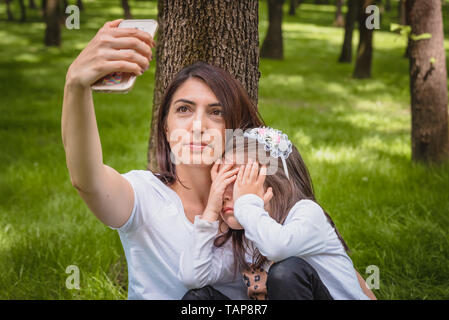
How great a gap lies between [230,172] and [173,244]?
388mm

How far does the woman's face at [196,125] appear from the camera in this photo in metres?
2.00

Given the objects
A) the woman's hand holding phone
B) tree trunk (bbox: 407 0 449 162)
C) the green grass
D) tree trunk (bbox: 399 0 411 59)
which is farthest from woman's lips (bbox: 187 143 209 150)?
tree trunk (bbox: 399 0 411 59)

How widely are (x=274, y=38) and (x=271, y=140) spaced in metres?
14.0

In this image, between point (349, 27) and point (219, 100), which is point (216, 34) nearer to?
point (219, 100)

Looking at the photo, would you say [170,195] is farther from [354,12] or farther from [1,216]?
[354,12]

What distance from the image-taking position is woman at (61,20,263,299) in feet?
5.90

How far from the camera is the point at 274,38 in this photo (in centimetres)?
1545

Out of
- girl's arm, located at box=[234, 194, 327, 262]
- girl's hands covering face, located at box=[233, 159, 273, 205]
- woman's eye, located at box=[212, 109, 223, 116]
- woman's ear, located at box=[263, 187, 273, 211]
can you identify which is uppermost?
woman's eye, located at box=[212, 109, 223, 116]

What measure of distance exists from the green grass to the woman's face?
139cm

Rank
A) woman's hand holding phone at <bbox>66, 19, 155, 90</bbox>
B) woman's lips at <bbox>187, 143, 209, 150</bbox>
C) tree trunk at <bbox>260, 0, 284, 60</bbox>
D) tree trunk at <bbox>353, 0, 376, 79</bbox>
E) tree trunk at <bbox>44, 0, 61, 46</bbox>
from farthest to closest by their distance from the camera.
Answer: tree trunk at <bbox>260, 0, 284, 60</bbox>, tree trunk at <bbox>44, 0, 61, 46</bbox>, tree trunk at <bbox>353, 0, 376, 79</bbox>, woman's lips at <bbox>187, 143, 209, 150</bbox>, woman's hand holding phone at <bbox>66, 19, 155, 90</bbox>

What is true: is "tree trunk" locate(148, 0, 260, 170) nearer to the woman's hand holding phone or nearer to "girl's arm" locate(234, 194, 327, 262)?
"girl's arm" locate(234, 194, 327, 262)

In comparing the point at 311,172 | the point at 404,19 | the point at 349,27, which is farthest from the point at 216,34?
the point at 349,27

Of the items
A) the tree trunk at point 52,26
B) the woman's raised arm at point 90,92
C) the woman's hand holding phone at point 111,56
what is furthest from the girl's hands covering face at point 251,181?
Result: the tree trunk at point 52,26

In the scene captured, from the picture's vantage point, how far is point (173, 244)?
76.7 inches
